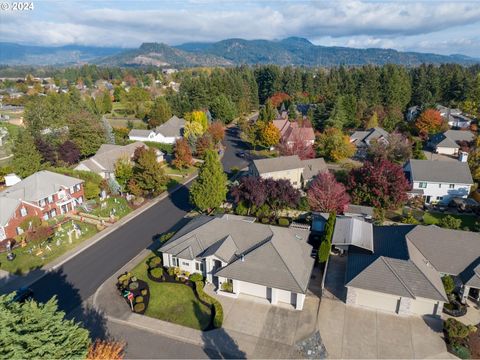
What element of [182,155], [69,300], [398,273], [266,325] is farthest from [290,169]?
[69,300]

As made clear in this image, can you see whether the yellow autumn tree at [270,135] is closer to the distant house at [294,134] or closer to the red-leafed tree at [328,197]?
the distant house at [294,134]

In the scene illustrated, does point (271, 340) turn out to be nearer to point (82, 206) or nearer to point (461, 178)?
point (82, 206)

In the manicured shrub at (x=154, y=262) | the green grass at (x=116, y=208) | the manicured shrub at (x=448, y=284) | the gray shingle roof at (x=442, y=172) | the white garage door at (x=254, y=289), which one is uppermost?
the gray shingle roof at (x=442, y=172)

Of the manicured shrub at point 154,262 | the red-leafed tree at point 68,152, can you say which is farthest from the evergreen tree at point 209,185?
the red-leafed tree at point 68,152

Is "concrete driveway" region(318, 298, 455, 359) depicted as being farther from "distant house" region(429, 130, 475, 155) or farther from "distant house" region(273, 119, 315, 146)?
"distant house" region(429, 130, 475, 155)

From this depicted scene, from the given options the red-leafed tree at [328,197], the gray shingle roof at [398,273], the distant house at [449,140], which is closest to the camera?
the gray shingle roof at [398,273]

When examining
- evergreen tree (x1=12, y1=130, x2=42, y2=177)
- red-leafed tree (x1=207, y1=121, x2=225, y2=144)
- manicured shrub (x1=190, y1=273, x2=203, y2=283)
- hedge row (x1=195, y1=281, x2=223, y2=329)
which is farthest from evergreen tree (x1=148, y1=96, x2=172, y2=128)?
hedge row (x1=195, y1=281, x2=223, y2=329)

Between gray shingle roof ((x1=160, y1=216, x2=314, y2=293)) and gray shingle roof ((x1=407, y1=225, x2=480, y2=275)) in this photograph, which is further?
gray shingle roof ((x1=407, y1=225, x2=480, y2=275))

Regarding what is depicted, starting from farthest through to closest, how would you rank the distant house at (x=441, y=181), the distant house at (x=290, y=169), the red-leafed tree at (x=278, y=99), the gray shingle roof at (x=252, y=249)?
the red-leafed tree at (x=278, y=99) → the distant house at (x=290, y=169) → the distant house at (x=441, y=181) → the gray shingle roof at (x=252, y=249)
